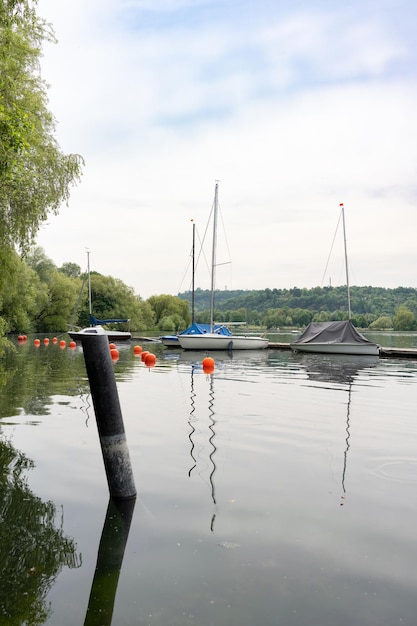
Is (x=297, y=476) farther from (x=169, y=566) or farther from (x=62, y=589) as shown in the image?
(x=62, y=589)

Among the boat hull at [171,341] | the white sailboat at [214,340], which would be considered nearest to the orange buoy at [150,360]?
the white sailboat at [214,340]

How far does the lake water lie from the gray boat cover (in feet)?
Answer: 82.5

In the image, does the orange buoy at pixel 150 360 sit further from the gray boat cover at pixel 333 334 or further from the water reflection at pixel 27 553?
the water reflection at pixel 27 553

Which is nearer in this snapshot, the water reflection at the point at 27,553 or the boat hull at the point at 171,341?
the water reflection at the point at 27,553

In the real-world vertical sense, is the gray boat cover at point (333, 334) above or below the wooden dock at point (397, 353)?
above

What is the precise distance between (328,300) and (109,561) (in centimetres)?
11348

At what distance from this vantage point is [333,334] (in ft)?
130

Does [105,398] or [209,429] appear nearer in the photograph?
[105,398]

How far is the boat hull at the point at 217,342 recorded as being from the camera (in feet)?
140

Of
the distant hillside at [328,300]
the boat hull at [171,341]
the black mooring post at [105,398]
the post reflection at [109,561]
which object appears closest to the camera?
the post reflection at [109,561]

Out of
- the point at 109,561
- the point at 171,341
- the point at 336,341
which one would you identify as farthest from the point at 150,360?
the point at 109,561

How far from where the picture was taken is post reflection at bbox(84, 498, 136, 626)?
443 centimetres

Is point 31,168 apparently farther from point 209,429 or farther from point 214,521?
point 214,521

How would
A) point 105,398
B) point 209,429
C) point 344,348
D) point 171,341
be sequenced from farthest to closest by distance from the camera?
point 171,341 < point 344,348 < point 209,429 < point 105,398
